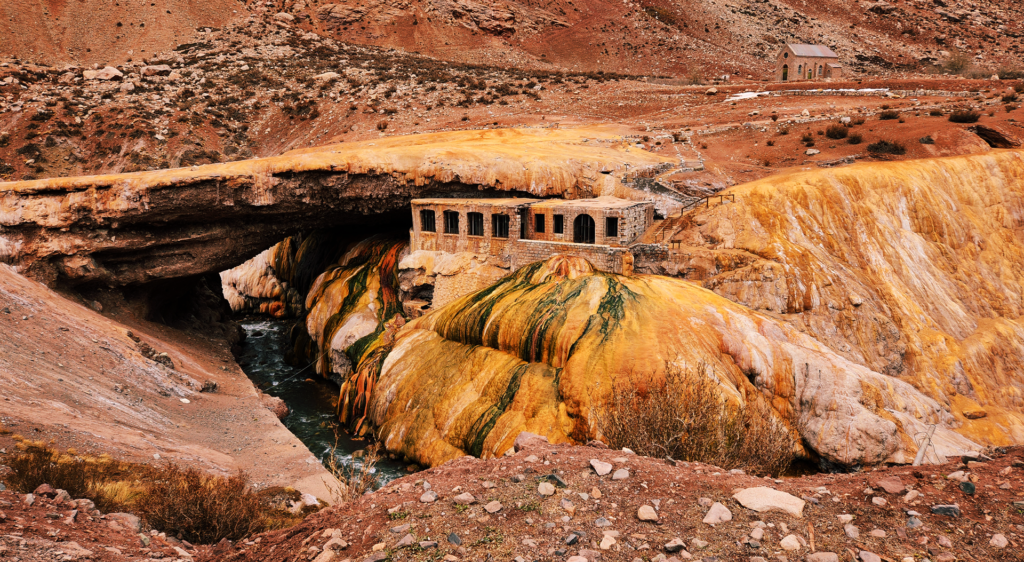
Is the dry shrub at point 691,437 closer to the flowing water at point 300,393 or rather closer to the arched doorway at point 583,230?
the flowing water at point 300,393

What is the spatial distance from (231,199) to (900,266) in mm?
28310

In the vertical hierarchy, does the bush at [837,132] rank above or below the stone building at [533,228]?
above

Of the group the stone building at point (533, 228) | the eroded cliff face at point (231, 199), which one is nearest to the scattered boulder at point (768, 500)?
the stone building at point (533, 228)

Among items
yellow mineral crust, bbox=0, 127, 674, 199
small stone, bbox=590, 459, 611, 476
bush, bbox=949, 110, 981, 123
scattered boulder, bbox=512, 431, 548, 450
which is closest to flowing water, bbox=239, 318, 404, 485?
scattered boulder, bbox=512, 431, 548, 450

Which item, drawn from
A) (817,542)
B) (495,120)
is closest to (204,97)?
(495,120)

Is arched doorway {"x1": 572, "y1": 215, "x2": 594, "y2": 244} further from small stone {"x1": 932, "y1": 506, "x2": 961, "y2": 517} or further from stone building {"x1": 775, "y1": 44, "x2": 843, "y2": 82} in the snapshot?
stone building {"x1": 775, "y1": 44, "x2": 843, "y2": 82}

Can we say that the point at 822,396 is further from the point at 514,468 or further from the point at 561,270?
the point at 514,468

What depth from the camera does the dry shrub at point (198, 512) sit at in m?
10.0

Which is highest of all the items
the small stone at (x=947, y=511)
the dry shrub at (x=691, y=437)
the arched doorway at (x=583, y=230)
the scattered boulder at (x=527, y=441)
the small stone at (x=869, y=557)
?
the arched doorway at (x=583, y=230)

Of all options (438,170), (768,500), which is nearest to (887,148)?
(438,170)

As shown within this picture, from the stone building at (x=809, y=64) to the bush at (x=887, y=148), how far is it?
108ft

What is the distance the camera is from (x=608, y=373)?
728 inches

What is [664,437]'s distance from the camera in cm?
1216

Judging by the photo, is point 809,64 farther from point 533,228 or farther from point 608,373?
point 608,373
